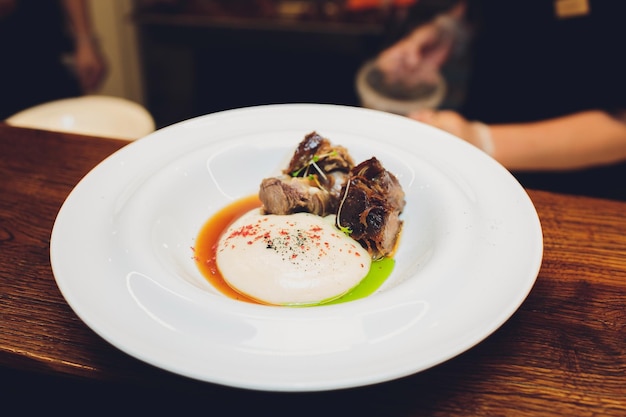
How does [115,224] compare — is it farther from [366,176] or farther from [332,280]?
[366,176]

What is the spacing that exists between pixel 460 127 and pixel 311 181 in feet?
3.46

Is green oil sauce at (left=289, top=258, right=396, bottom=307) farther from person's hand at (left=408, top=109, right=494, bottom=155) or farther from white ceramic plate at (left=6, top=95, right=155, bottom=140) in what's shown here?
white ceramic plate at (left=6, top=95, right=155, bottom=140)

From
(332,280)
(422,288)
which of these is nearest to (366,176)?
(332,280)

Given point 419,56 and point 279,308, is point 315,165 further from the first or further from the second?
point 419,56

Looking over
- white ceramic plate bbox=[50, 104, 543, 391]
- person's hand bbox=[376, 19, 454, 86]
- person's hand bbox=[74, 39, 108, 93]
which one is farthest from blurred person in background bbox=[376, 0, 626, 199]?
person's hand bbox=[74, 39, 108, 93]

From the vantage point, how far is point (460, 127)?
244 cm

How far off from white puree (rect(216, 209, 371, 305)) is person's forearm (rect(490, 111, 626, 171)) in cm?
127

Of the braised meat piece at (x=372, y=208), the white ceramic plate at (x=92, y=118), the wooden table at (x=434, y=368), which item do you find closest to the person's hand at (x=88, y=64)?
the white ceramic plate at (x=92, y=118)

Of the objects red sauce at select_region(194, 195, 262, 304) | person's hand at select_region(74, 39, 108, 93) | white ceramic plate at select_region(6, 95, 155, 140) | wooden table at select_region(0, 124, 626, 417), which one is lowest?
person's hand at select_region(74, 39, 108, 93)

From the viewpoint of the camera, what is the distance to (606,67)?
2.39 metres

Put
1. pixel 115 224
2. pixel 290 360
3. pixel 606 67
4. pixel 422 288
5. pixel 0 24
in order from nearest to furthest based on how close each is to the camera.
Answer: pixel 290 360, pixel 422 288, pixel 115 224, pixel 606 67, pixel 0 24

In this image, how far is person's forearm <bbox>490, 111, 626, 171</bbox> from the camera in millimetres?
2443

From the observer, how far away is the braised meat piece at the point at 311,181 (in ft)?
5.26

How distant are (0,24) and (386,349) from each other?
3268mm
